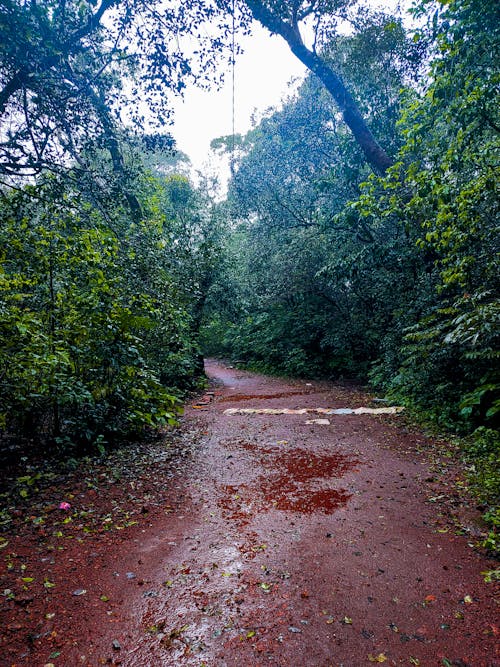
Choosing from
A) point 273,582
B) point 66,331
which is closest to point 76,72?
point 66,331

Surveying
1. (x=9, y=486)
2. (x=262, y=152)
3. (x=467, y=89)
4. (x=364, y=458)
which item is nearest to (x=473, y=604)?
(x=364, y=458)

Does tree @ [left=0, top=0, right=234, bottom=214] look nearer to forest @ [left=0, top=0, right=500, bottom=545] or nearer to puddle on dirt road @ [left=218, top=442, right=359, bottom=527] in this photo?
forest @ [left=0, top=0, right=500, bottom=545]

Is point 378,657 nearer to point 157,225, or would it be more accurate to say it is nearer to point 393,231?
point 157,225

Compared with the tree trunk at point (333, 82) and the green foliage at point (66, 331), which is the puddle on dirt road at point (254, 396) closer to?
the green foliage at point (66, 331)

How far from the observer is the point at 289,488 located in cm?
430

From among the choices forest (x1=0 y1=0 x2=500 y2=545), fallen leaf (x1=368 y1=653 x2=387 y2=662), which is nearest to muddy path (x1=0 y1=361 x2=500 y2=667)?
fallen leaf (x1=368 y1=653 x2=387 y2=662)

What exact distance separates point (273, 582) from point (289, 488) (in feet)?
5.57

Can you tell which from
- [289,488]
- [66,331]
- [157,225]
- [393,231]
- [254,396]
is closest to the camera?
[289,488]

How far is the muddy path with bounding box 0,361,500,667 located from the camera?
207 cm

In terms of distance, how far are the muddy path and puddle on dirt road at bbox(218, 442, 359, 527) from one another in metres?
0.02

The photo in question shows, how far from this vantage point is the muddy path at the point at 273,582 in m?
2.07

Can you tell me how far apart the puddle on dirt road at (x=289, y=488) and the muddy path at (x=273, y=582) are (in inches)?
1.0

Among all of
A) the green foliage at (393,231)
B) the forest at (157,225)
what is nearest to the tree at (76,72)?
the forest at (157,225)

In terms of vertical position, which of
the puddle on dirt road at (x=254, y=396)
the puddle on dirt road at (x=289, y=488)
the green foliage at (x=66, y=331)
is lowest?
the puddle on dirt road at (x=254, y=396)
